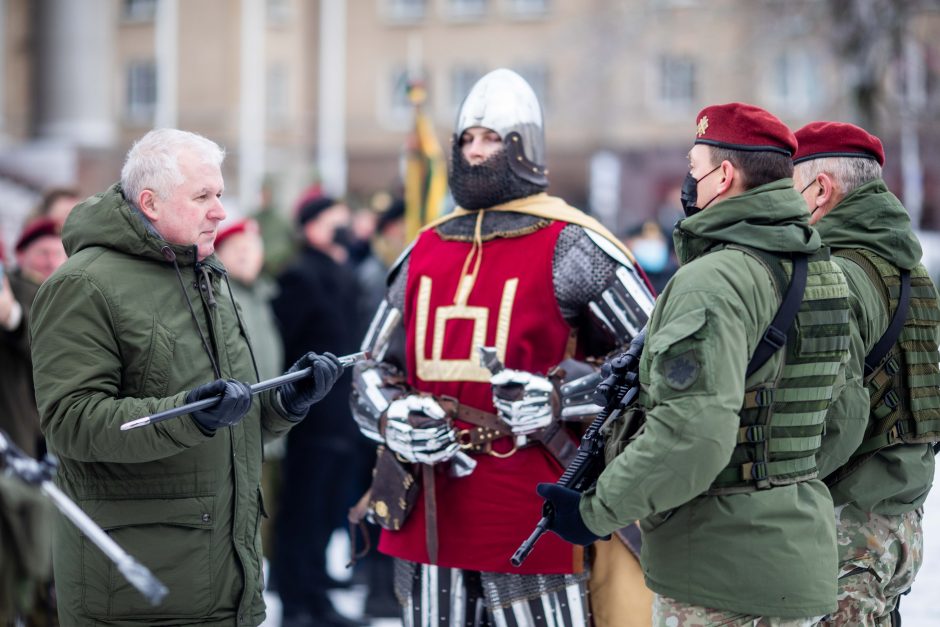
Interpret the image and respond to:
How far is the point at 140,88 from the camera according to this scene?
117 feet

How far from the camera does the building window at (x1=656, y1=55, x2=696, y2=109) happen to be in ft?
100

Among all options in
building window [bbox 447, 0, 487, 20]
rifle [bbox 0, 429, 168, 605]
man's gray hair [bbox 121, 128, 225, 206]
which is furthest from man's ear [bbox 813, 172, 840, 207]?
building window [bbox 447, 0, 487, 20]

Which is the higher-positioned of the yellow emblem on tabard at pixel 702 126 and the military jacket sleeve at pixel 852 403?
the yellow emblem on tabard at pixel 702 126

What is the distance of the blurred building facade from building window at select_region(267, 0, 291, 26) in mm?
56

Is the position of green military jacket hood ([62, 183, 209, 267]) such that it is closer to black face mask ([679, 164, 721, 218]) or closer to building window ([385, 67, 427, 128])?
black face mask ([679, 164, 721, 218])

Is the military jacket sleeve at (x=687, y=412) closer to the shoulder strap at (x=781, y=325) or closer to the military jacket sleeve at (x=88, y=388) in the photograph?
the shoulder strap at (x=781, y=325)

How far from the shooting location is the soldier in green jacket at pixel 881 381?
3.44 m

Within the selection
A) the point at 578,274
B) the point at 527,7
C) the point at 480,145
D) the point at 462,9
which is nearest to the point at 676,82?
the point at 527,7

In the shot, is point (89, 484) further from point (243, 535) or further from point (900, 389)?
point (900, 389)

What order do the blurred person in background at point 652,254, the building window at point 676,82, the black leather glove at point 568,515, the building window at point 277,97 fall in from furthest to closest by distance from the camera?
the building window at point 277,97 < the building window at point 676,82 < the blurred person in background at point 652,254 < the black leather glove at point 568,515

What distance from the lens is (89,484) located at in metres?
3.17

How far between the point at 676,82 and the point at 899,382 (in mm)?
28101

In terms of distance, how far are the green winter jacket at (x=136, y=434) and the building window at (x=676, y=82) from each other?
28.4 meters

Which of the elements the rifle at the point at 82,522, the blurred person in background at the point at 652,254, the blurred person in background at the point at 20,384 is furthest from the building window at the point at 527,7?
the rifle at the point at 82,522
